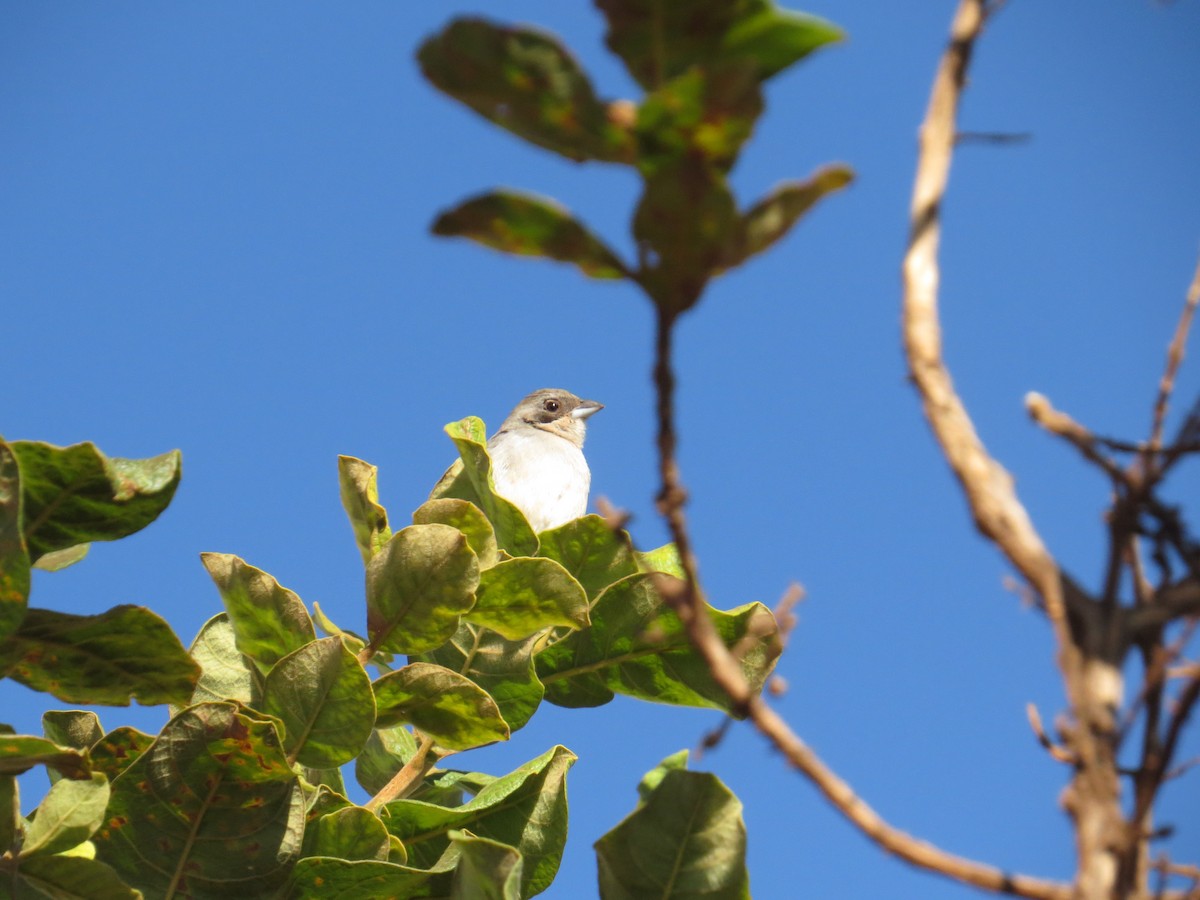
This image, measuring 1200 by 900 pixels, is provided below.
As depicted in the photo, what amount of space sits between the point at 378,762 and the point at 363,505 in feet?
1.97

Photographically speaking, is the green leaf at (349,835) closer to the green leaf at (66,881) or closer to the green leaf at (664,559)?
the green leaf at (66,881)

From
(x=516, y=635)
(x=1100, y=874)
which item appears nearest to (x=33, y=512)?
(x=516, y=635)

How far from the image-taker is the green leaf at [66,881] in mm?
2053

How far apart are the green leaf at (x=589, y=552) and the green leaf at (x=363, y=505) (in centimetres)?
38

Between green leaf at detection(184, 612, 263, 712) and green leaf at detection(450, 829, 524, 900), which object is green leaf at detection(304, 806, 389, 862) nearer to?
green leaf at detection(450, 829, 524, 900)

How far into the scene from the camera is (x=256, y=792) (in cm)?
219

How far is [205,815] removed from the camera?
2203 millimetres

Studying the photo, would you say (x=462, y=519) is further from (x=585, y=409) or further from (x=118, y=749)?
(x=585, y=409)

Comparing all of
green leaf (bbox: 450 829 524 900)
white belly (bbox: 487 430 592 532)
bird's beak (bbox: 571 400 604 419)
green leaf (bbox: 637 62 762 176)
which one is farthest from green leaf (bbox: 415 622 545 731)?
bird's beak (bbox: 571 400 604 419)

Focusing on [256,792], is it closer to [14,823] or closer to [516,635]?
[14,823]

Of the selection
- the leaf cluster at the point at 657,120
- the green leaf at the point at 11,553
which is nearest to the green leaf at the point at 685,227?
the leaf cluster at the point at 657,120

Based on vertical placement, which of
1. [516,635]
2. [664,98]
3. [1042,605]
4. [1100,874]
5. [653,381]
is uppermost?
[516,635]

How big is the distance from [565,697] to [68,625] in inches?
43.5

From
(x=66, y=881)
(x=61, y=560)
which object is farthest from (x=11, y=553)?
(x=61, y=560)
